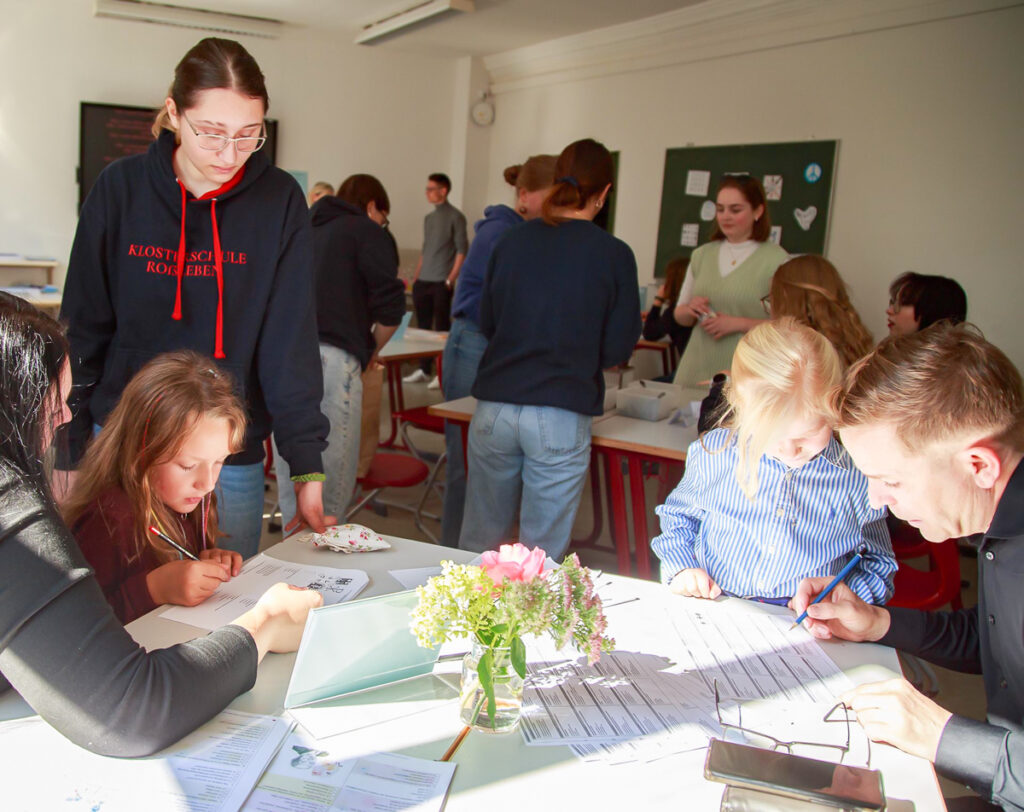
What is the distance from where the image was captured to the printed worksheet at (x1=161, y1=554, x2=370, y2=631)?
137 centimetres

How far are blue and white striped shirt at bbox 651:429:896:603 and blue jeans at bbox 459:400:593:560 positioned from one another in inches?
31.7

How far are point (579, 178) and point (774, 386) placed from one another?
1116mm

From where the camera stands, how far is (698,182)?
6.53 m

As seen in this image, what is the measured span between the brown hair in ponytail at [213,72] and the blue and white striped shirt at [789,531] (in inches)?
48.8


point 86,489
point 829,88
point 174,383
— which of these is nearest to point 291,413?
point 174,383

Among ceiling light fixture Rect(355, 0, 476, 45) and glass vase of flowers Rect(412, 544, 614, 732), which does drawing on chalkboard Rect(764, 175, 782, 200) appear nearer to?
ceiling light fixture Rect(355, 0, 476, 45)

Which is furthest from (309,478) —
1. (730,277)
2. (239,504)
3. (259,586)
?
(730,277)

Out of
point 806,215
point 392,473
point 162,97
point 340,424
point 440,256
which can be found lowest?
point 392,473

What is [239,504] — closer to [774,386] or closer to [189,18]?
[774,386]

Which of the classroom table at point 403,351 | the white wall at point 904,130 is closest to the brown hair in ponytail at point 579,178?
the classroom table at point 403,351

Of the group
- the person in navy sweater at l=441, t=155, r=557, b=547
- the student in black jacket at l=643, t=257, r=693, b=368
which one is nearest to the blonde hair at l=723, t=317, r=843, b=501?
the person in navy sweater at l=441, t=155, r=557, b=547

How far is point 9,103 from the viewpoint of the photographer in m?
6.99

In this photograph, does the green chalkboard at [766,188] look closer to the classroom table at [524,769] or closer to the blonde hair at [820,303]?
the blonde hair at [820,303]

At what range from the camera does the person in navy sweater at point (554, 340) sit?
8.46ft
